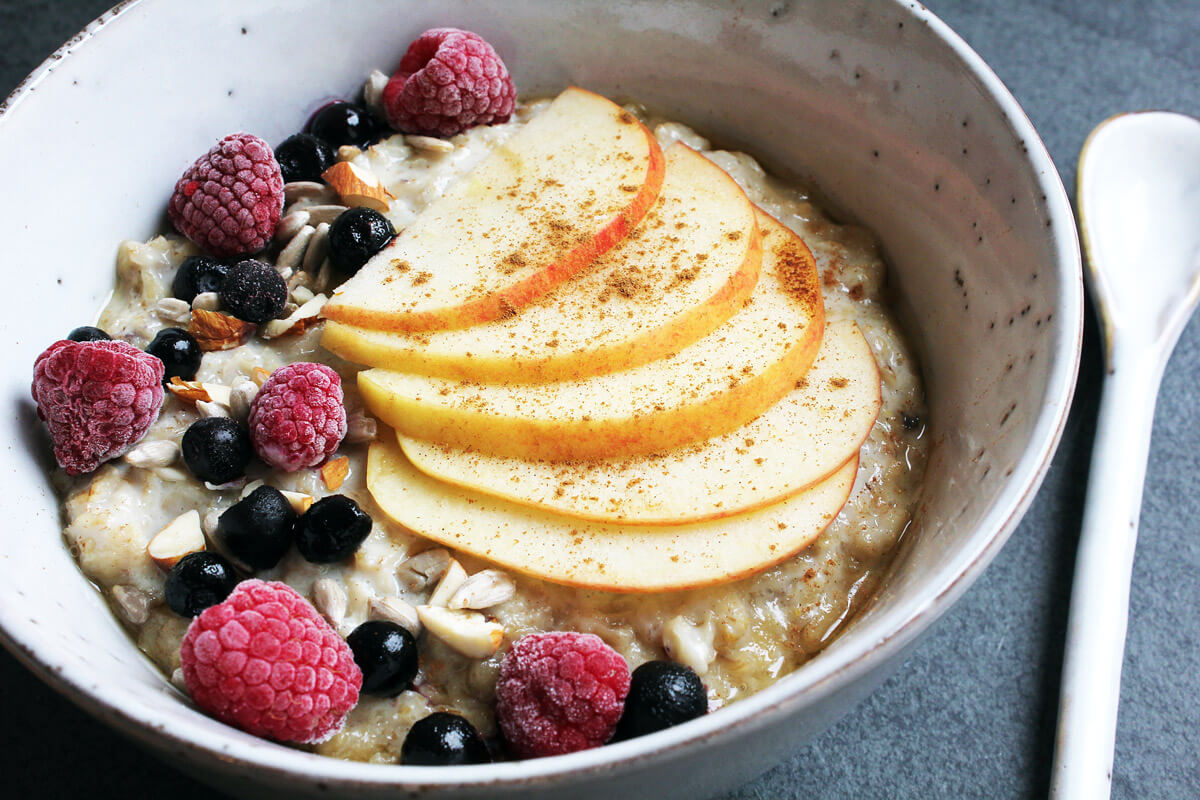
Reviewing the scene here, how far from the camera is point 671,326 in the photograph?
6.27 feet

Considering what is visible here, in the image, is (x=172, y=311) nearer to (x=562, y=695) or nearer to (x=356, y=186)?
(x=356, y=186)

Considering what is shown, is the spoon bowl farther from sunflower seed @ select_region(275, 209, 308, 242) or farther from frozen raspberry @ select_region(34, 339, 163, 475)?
frozen raspberry @ select_region(34, 339, 163, 475)

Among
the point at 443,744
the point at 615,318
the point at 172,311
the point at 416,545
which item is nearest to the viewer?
the point at 443,744

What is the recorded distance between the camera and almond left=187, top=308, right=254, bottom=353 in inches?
78.4

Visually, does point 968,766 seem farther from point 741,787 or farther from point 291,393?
point 291,393

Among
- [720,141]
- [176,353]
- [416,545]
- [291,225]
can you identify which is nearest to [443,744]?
[416,545]

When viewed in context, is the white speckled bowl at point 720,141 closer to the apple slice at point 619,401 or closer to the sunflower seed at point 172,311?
the sunflower seed at point 172,311

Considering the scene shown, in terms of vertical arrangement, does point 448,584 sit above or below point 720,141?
below

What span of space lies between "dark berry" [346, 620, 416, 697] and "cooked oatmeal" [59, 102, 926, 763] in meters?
0.04

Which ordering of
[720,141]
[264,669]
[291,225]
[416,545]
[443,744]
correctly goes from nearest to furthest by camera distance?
[264,669], [443,744], [416,545], [291,225], [720,141]

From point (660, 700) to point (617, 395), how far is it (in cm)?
58

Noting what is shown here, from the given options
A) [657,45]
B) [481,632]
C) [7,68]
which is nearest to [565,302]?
[481,632]

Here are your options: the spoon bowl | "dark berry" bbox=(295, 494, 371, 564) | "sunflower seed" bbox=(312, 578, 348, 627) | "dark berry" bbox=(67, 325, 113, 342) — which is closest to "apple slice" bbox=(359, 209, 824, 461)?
"dark berry" bbox=(295, 494, 371, 564)

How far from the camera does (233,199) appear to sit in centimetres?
209
